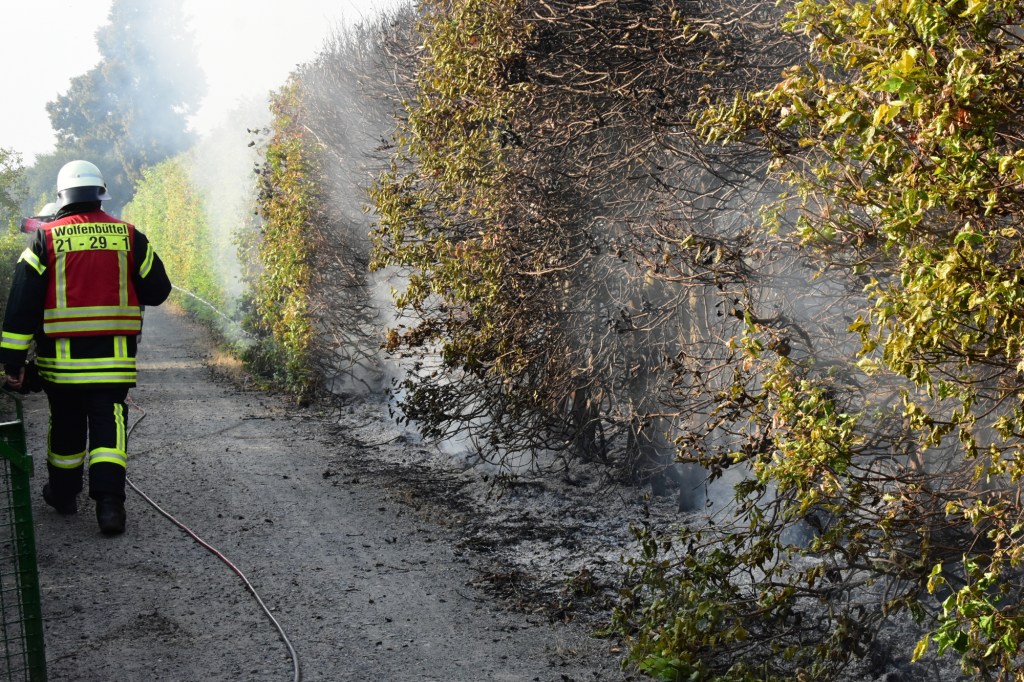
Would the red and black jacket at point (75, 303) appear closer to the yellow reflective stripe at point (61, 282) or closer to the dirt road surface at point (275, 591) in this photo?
the yellow reflective stripe at point (61, 282)

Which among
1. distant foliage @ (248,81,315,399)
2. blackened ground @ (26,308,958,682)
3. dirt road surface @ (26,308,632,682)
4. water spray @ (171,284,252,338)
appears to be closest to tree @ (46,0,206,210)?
water spray @ (171,284,252,338)

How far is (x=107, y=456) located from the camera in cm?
567

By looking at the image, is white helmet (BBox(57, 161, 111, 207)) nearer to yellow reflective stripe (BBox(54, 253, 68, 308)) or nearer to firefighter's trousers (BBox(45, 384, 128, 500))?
yellow reflective stripe (BBox(54, 253, 68, 308))

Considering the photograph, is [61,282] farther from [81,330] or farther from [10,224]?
[10,224]

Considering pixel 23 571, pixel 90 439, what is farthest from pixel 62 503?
pixel 23 571

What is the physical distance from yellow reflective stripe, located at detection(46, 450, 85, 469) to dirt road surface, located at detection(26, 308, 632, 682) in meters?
0.34

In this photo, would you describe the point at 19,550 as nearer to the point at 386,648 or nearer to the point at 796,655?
the point at 386,648

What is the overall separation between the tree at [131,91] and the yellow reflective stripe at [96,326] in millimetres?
52593

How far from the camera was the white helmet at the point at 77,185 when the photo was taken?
580cm

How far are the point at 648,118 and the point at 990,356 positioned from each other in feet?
9.35

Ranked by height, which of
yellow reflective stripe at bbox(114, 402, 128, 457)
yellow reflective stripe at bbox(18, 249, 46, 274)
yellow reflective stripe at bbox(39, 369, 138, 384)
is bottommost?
yellow reflective stripe at bbox(114, 402, 128, 457)

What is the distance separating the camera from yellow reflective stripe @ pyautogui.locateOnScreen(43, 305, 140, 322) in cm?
563

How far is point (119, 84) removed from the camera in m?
56.0

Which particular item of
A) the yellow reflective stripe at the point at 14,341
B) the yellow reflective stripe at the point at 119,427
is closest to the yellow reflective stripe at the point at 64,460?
the yellow reflective stripe at the point at 119,427
